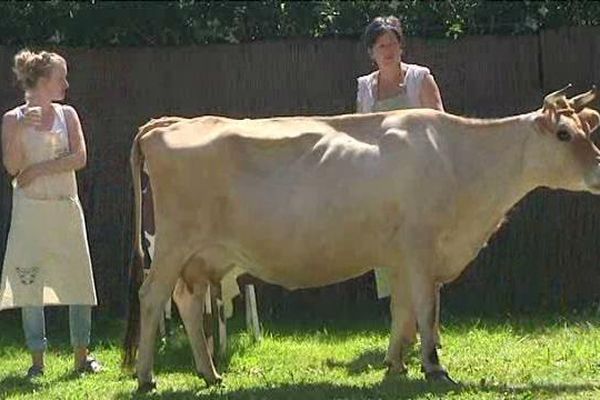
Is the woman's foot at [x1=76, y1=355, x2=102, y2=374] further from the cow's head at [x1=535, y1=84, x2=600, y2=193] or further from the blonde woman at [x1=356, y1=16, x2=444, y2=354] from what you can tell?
the cow's head at [x1=535, y1=84, x2=600, y2=193]

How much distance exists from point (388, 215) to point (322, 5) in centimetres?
436

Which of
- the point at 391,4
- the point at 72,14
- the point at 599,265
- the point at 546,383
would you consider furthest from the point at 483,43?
the point at 546,383

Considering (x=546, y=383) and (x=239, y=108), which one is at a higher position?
(x=239, y=108)

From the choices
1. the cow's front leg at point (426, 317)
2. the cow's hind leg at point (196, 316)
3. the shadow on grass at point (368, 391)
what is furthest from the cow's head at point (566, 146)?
the cow's hind leg at point (196, 316)

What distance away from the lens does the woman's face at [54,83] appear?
9062 mm

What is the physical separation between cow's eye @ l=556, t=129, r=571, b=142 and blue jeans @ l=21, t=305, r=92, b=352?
10.2 feet

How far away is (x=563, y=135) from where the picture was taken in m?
8.30

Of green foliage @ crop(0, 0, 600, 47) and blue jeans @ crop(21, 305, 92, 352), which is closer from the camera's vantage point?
blue jeans @ crop(21, 305, 92, 352)

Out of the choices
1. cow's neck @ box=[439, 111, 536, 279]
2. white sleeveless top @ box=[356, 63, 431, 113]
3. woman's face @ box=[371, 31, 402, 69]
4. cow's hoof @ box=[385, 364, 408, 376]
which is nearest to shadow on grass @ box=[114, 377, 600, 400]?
cow's hoof @ box=[385, 364, 408, 376]

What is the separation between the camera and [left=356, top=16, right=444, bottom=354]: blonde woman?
931 cm

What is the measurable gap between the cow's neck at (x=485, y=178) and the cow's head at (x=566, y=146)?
10 centimetres

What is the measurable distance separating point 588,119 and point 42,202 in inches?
130

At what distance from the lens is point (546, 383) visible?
8.10 metres

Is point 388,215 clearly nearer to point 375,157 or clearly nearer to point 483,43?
point 375,157
